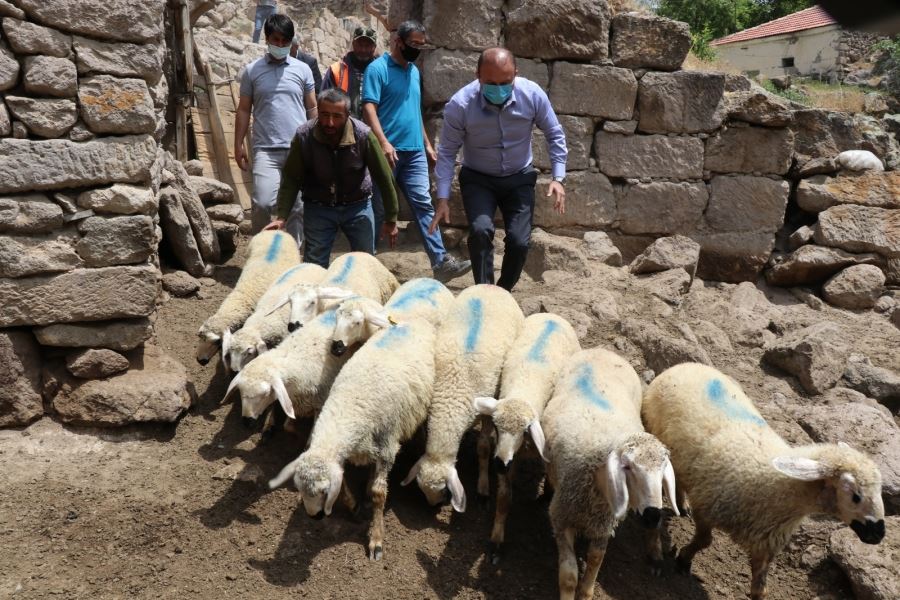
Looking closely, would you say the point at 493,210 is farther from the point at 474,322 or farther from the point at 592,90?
the point at 592,90

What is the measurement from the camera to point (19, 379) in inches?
178

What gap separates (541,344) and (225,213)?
453 centimetres

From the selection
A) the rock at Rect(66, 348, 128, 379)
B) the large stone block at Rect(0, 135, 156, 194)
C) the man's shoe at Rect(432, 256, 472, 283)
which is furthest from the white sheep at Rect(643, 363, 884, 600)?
the large stone block at Rect(0, 135, 156, 194)

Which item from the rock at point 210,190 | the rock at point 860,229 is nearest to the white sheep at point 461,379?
the rock at point 210,190

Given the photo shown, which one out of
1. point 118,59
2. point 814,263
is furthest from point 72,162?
point 814,263

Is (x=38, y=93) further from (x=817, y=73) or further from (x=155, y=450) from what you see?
(x=817, y=73)

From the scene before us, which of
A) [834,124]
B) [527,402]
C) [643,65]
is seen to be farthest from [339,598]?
[834,124]

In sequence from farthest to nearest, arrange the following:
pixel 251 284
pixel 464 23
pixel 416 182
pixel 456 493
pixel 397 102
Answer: pixel 464 23
pixel 416 182
pixel 397 102
pixel 251 284
pixel 456 493

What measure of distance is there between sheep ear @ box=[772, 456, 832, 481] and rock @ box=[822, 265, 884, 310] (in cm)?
527

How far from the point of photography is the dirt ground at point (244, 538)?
364 cm

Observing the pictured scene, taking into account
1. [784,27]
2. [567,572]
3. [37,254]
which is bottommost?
[567,572]

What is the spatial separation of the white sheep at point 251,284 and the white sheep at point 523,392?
2.34m

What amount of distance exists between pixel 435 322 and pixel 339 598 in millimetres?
2255

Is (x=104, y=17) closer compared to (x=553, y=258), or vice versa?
(x=104, y=17)
